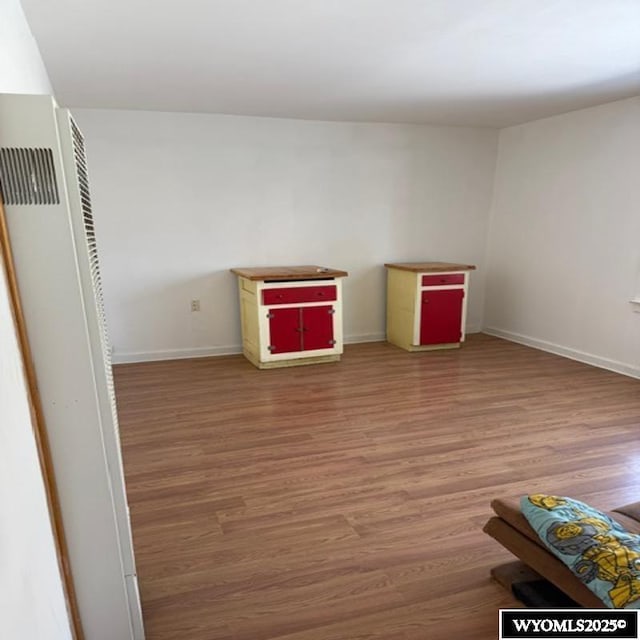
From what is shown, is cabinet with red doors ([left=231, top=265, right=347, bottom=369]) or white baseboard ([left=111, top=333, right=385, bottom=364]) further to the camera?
white baseboard ([left=111, top=333, right=385, bottom=364])

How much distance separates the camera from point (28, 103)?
1004mm

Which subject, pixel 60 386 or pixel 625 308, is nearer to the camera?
pixel 60 386

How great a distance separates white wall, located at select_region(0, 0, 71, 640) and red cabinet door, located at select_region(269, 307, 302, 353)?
2.99 m

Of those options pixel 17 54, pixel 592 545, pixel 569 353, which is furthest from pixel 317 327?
pixel 592 545

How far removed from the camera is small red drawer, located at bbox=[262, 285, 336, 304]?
13.2 ft

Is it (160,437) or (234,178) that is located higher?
(234,178)

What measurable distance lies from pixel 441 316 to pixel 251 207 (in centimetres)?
213

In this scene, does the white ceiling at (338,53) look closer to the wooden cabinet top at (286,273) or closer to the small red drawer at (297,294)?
the wooden cabinet top at (286,273)

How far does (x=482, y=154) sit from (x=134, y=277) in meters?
3.80

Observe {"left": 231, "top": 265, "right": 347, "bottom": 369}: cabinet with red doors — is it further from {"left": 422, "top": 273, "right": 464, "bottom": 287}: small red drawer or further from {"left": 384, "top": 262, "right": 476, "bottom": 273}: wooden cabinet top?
{"left": 422, "top": 273, "right": 464, "bottom": 287}: small red drawer

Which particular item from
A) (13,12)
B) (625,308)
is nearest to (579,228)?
(625,308)

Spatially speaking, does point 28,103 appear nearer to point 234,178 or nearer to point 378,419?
point 378,419

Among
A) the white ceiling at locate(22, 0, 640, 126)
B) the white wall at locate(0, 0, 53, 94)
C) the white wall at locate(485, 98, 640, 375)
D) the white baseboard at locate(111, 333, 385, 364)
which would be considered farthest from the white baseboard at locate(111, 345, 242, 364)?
the white wall at locate(485, 98, 640, 375)

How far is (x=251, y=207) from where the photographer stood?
4.48m
